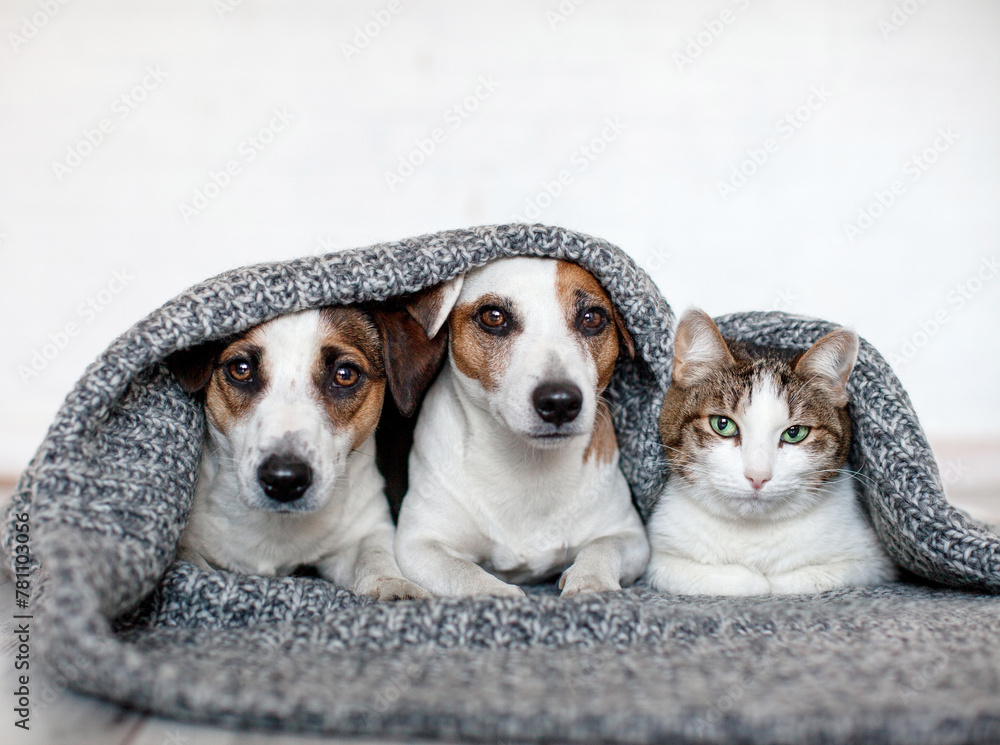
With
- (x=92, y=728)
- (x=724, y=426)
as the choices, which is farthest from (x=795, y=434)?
(x=92, y=728)

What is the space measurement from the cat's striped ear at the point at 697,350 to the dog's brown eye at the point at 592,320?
0.24 meters

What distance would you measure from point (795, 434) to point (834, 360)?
240 millimetres

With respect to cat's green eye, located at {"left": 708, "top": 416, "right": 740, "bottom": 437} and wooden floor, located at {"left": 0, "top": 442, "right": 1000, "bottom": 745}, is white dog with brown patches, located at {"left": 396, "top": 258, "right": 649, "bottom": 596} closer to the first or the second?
cat's green eye, located at {"left": 708, "top": 416, "right": 740, "bottom": 437}

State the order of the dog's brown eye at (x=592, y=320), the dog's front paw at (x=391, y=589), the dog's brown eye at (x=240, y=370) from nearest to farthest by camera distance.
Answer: the dog's front paw at (x=391, y=589), the dog's brown eye at (x=240, y=370), the dog's brown eye at (x=592, y=320)

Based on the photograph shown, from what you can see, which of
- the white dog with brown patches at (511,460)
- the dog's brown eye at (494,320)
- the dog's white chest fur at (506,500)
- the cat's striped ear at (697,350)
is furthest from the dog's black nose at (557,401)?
the cat's striped ear at (697,350)

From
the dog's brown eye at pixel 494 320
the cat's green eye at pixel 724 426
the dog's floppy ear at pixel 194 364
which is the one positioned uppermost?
the dog's brown eye at pixel 494 320

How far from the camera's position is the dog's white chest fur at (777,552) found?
228 cm

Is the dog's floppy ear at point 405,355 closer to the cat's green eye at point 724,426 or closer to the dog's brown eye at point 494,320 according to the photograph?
the dog's brown eye at point 494,320

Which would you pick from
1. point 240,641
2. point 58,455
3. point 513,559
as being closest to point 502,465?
point 513,559

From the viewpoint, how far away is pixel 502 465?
241cm

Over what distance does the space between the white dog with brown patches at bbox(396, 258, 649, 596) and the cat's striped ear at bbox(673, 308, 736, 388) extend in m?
0.16

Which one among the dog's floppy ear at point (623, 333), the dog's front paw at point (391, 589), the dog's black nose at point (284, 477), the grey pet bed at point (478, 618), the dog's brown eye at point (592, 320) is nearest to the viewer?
the grey pet bed at point (478, 618)

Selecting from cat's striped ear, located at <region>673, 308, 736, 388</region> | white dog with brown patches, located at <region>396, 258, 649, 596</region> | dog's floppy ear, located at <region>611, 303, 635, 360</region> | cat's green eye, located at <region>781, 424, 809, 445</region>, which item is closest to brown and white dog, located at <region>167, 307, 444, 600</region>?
white dog with brown patches, located at <region>396, 258, 649, 596</region>

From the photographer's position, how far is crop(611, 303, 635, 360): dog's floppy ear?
2428mm
